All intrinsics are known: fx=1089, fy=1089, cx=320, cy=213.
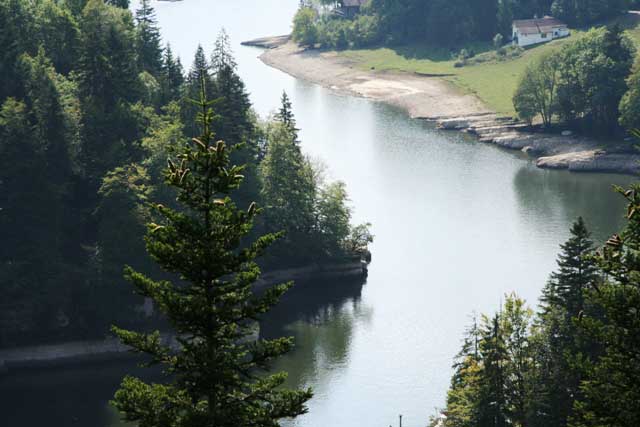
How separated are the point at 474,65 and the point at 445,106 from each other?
20.1 m

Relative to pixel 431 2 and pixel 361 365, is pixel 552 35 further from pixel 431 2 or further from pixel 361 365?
pixel 361 365

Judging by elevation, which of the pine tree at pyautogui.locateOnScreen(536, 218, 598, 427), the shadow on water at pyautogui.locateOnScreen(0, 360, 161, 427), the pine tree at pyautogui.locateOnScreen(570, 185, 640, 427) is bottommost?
the shadow on water at pyautogui.locateOnScreen(0, 360, 161, 427)

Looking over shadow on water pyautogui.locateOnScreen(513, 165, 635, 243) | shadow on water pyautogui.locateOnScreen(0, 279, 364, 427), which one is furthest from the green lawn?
shadow on water pyautogui.locateOnScreen(0, 279, 364, 427)

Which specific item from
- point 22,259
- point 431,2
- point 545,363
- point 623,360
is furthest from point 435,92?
point 623,360

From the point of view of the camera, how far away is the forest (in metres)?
76.4

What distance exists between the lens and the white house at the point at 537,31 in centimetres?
16588

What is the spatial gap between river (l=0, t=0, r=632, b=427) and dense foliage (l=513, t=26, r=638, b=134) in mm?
8159

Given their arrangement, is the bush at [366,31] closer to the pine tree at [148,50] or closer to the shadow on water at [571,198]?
the shadow on water at [571,198]

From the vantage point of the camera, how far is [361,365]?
72812mm

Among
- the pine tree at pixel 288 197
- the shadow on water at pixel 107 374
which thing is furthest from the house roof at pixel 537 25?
the shadow on water at pixel 107 374

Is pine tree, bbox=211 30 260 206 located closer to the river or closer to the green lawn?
the river

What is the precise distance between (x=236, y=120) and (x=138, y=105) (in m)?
8.38

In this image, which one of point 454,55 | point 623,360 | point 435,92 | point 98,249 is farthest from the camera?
point 454,55

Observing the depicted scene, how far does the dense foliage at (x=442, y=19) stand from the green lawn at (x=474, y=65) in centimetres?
335
